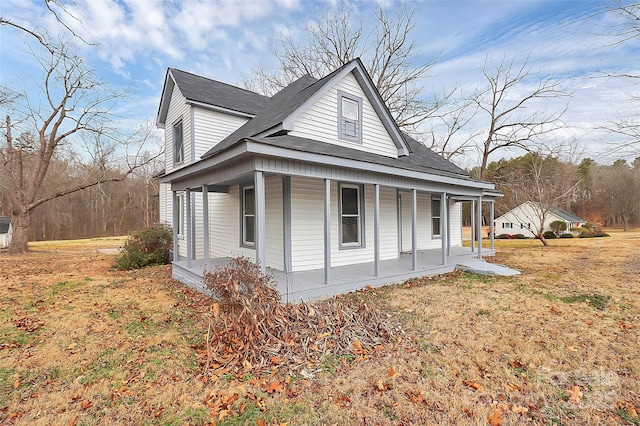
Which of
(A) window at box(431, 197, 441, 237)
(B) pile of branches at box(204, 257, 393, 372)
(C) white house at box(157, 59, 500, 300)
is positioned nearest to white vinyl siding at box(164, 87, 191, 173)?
(C) white house at box(157, 59, 500, 300)

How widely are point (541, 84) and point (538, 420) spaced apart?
81.2ft

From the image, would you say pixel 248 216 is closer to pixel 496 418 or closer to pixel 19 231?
pixel 496 418

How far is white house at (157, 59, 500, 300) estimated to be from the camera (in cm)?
642

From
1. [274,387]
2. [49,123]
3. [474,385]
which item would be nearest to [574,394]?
[474,385]

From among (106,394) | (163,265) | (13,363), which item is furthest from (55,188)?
(106,394)

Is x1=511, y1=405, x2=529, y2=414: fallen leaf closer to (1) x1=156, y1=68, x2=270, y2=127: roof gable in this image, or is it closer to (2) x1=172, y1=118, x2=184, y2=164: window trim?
(1) x1=156, y1=68, x2=270, y2=127: roof gable

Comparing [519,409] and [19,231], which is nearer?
[519,409]

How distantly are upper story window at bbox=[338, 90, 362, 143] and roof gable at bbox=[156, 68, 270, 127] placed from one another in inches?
170

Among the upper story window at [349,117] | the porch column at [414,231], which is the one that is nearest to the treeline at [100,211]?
the upper story window at [349,117]

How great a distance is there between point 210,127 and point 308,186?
5.27 metres

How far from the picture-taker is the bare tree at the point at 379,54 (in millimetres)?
19906

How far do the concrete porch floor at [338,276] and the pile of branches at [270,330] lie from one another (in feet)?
3.98

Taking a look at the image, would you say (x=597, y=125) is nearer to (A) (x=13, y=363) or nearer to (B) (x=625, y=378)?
(B) (x=625, y=378)

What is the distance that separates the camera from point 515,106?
72.3 ft
